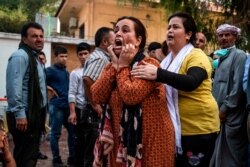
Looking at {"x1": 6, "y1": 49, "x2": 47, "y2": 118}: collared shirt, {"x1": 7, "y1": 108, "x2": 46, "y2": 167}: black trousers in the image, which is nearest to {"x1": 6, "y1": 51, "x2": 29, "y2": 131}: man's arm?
{"x1": 6, "y1": 49, "x2": 47, "y2": 118}: collared shirt

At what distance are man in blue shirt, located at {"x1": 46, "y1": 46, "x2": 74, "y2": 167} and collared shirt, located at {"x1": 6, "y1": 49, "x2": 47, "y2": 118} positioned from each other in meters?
2.45

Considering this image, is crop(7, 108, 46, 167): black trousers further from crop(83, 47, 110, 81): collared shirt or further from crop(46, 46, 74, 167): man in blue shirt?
crop(46, 46, 74, 167): man in blue shirt

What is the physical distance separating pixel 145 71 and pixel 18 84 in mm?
2047

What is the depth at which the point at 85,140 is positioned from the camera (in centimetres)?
534

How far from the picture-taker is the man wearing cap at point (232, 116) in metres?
4.07

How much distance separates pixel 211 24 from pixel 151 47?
3100 millimetres

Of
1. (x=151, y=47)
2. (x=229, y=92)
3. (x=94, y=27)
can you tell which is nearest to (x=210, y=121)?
(x=229, y=92)

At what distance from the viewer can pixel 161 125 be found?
8.30ft

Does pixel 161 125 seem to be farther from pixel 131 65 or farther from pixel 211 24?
pixel 211 24

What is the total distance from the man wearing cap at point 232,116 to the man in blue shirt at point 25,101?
1.90m

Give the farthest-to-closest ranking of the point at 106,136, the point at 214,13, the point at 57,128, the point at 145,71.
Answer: the point at 214,13 → the point at 57,128 → the point at 106,136 → the point at 145,71

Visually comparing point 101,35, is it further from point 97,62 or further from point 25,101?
point 25,101

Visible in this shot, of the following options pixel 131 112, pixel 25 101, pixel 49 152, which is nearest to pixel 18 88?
pixel 25 101

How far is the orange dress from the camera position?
2.44 meters
